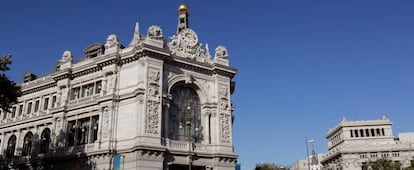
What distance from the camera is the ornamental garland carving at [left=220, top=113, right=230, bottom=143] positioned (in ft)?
139

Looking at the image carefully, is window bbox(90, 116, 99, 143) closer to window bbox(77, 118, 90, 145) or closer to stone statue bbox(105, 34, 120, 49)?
window bbox(77, 118, 90, 145)

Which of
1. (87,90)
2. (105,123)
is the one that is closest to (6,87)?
(105,123)

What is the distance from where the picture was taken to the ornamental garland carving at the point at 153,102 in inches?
1467

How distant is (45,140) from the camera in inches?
1829

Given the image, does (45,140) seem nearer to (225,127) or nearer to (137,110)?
(137,110)

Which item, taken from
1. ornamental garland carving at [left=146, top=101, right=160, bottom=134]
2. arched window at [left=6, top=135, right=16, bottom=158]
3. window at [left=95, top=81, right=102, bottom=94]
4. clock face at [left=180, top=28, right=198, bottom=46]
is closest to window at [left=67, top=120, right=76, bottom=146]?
window at [left=95, top=81, right=102, bottom=94]

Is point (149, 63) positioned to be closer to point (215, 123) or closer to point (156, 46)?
point (156, 46)

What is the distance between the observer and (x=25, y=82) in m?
53.5

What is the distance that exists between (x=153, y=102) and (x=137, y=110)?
1.68 meters

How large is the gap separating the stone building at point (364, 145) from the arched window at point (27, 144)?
58.2m

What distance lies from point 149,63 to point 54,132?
1426 cm

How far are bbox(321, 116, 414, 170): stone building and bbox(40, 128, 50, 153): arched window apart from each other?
2236 inches

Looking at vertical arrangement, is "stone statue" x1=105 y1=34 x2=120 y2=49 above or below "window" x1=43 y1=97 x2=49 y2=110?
above

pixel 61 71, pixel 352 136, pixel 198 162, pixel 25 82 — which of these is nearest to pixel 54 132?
pixel 61 71
